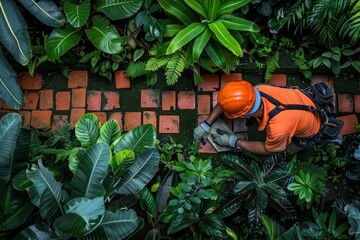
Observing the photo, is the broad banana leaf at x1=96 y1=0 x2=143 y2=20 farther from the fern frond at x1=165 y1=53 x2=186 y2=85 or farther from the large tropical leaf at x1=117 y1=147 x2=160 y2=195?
the large tropical leaf at x1=117 y1=147 x2=160 y2=195

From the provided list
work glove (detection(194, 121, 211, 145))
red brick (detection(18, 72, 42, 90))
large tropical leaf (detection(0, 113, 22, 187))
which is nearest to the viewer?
large tropical leaf (detection(0, 113, 22, 187))

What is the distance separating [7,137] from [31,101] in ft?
4.35

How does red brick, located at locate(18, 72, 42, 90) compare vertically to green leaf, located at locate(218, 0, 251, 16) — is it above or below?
below

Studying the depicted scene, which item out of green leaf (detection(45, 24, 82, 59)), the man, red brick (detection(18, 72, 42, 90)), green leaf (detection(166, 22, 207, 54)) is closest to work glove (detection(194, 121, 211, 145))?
the man

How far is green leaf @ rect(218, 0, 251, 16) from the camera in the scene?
450 cm

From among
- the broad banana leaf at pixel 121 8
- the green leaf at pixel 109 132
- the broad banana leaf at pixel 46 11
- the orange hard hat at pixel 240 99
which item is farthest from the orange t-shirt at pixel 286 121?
the broad banana leaf at pixel 46 11

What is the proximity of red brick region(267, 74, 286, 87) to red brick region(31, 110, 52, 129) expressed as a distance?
242 cm

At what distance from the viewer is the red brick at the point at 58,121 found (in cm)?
499

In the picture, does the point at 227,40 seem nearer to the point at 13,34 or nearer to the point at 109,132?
the point at 109,132

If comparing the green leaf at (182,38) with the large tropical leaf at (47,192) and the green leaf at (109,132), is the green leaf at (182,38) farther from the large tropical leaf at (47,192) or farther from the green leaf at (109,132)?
the large tropical leaf at (47,192)

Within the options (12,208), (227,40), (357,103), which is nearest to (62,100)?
(12,208)

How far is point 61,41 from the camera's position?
15.2 ft

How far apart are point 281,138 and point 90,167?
5.41 feet

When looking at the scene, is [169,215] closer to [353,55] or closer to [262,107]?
[262,107]
